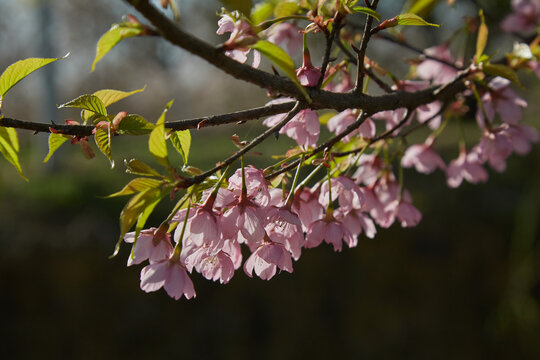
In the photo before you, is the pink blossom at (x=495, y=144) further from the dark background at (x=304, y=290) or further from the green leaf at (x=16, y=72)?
the dark background at (x=304, y=290)

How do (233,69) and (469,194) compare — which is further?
(469,194)

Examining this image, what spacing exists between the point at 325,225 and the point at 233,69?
24cm

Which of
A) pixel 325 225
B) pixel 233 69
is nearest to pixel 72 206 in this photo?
pixel 325 225

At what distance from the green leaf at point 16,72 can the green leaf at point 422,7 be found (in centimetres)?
51

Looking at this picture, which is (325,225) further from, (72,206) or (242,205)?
(72,206)

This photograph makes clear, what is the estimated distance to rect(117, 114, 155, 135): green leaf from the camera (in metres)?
0.41

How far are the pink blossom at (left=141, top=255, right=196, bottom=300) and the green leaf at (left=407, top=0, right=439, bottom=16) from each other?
501mm

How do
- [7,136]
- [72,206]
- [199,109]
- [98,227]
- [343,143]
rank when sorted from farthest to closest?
[199,109] → [72,206] → [98,227] → [343,143] → [7,136]

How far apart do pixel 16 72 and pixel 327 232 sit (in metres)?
0.31

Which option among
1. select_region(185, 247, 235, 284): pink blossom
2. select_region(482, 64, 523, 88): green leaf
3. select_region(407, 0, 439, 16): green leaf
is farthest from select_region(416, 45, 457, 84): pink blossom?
select_region(185, 247, 235, 284): pink blossom

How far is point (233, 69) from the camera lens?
0.33 meters

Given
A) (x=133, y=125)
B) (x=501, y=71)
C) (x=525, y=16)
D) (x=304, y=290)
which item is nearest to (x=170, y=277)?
(x=133, y=125)

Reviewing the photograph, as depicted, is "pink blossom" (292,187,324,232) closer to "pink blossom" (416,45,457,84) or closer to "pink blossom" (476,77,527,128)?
"pink blossom" (476,77,527,128)

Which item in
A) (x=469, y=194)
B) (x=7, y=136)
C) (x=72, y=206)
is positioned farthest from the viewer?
(x=469, y=194)
